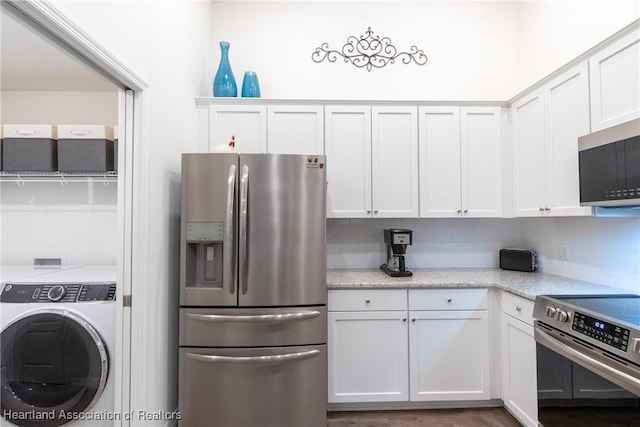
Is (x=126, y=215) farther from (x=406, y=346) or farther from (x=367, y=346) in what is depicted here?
(x=406, y=346)

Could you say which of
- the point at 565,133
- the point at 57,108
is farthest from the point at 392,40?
the point at 57,108

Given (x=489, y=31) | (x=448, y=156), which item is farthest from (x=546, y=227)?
(x=489, y=31)

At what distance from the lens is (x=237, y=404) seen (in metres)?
1.85

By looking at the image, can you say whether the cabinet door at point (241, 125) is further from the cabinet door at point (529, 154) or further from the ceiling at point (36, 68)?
the cabinet door at point (529, 154)

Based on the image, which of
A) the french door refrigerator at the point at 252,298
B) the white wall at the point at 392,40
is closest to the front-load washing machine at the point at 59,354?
the french door refrigerator at the point at 252,298

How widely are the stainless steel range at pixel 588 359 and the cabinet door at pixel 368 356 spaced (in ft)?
2.62

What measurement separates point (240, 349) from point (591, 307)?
185cm

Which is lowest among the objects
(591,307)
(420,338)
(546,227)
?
(420,338)

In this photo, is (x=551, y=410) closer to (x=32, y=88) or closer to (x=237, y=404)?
(x=237, y=404)

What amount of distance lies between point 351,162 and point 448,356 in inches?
62.6

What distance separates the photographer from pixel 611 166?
1.56 metres

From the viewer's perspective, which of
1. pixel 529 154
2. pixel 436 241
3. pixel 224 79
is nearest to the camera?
pixel 529 154

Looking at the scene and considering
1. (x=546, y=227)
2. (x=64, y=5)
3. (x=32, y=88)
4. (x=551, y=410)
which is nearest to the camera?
(x=64, y=5)

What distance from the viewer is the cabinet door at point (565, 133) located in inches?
72.3
